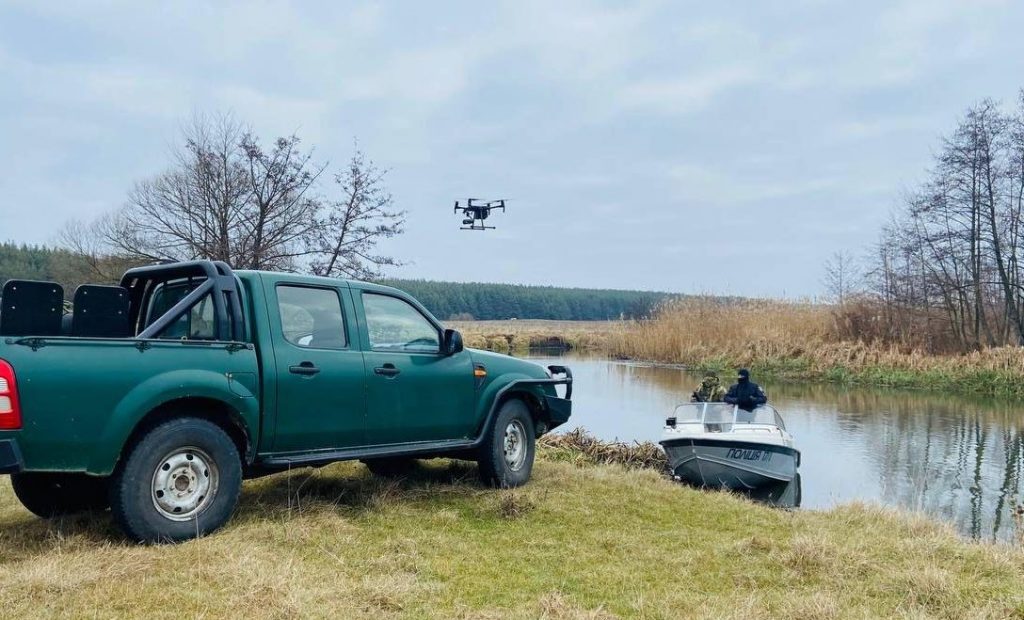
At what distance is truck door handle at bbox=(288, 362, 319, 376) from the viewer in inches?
231

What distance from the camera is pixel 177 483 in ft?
17.4

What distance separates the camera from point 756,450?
11.4 meters

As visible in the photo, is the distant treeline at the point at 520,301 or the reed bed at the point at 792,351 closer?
the reed bed at the point at 792,351

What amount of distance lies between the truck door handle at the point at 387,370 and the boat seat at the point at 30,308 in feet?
7.45

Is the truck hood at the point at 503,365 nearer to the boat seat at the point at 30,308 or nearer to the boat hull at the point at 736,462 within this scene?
the boat seat at the point at 30,308

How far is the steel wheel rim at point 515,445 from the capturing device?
7.75 m

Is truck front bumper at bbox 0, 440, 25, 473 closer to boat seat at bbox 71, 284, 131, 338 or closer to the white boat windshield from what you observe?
boat seat at bbox 71, 284, 131, 338

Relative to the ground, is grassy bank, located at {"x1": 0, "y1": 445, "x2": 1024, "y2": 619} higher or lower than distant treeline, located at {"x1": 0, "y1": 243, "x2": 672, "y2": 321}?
lower

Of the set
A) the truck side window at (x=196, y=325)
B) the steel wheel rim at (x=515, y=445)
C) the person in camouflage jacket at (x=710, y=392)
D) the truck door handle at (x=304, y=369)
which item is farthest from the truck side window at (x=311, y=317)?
the person in camouflage jacket at (x=710, y=392)

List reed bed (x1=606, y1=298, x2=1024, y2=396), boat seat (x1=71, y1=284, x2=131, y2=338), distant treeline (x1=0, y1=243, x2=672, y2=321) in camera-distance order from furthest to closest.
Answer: distant treeline (x1=0, y1=243, x2=672, y2=321), reed bed (x1=606, y1=298, x2=1024, y2=396), boat seat (x1=71, y1=284, x2=131, y2=338)

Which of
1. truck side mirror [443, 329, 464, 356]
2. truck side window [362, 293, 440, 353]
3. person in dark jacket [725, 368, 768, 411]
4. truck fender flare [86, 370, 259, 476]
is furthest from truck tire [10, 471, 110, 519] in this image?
person in dark jacket [725, 368, 768, 411]

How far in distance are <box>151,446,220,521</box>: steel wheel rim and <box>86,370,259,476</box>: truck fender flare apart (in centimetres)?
32

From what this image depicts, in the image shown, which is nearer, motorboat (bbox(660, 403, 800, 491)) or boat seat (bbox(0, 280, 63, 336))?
boat seat (bbox(0, 280, 63, 336))

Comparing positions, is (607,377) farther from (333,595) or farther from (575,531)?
(333,595)
